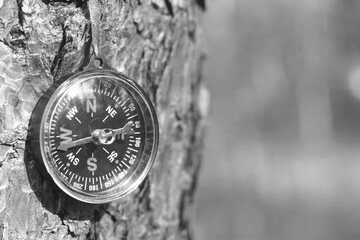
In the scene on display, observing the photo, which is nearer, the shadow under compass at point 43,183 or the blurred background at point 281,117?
the shadow under compass at point 43,183

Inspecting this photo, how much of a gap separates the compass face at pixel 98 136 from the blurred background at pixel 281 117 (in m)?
3.60

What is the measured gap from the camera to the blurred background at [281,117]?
5.63 metres

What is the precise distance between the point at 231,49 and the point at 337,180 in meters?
1.67

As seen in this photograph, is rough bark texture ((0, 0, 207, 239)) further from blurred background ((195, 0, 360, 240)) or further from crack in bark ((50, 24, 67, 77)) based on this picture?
blurred background ((195, 0, 360, 240))

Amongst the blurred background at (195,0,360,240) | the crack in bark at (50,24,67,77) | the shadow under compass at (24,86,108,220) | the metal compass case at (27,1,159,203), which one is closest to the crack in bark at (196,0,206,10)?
the metal compass case at (27,1,159,203)

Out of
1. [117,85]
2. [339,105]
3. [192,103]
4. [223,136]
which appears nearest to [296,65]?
[339,105]

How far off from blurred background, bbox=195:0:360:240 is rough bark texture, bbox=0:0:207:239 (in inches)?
125

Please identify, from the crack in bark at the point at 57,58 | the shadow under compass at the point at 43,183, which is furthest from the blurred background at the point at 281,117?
the crack in bark at the point at 57,58

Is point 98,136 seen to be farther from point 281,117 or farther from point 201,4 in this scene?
point 281,117

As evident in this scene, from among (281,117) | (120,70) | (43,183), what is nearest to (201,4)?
(120,70)

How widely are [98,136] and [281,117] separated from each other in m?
5.12

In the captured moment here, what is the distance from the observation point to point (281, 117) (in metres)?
6.79

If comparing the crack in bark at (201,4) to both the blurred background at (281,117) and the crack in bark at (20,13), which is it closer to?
the crack in bark at (20,13)

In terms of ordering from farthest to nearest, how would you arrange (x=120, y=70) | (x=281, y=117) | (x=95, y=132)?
(x=281, y=117) → (x=120, y=70) → (x=95, y=132)
